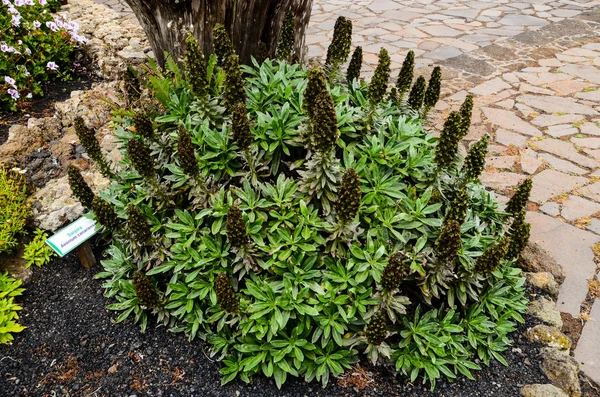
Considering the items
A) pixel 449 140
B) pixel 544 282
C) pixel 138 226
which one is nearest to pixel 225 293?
pixel 138 226

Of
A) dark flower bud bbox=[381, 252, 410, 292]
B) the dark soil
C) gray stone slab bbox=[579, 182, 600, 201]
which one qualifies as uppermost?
dark flower bud bbox=[381, 252, 410, 292]

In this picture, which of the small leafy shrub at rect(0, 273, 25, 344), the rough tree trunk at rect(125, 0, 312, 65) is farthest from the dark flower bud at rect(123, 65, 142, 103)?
the small leafy shrub at rect(0, 273, 25, 344)

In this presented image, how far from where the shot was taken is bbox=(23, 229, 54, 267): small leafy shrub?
3385mm

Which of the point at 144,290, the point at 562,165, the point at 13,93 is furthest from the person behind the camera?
the point at 13,93

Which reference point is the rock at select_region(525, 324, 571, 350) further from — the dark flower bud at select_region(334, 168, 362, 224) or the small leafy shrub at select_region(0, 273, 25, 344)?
the small leafy shrub at select_region(0, 273, 25, 344)

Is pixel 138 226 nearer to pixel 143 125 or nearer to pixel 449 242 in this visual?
pixel 143 125

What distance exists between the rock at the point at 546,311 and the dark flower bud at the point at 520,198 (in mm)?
648

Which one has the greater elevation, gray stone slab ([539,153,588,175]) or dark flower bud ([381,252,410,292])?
dark flower bud ([381,252,410,292])

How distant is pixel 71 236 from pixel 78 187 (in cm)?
49

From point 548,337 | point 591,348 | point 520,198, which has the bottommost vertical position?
point 591,348

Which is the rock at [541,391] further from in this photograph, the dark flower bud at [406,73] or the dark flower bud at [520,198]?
the dark flower bud at [406,73]

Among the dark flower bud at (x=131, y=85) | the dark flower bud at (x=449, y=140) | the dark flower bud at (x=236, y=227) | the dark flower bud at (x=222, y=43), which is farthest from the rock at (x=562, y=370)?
the dark flower bud at (x=131, y=85)

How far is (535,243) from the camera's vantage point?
144 inches

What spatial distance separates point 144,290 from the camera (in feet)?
8.82
